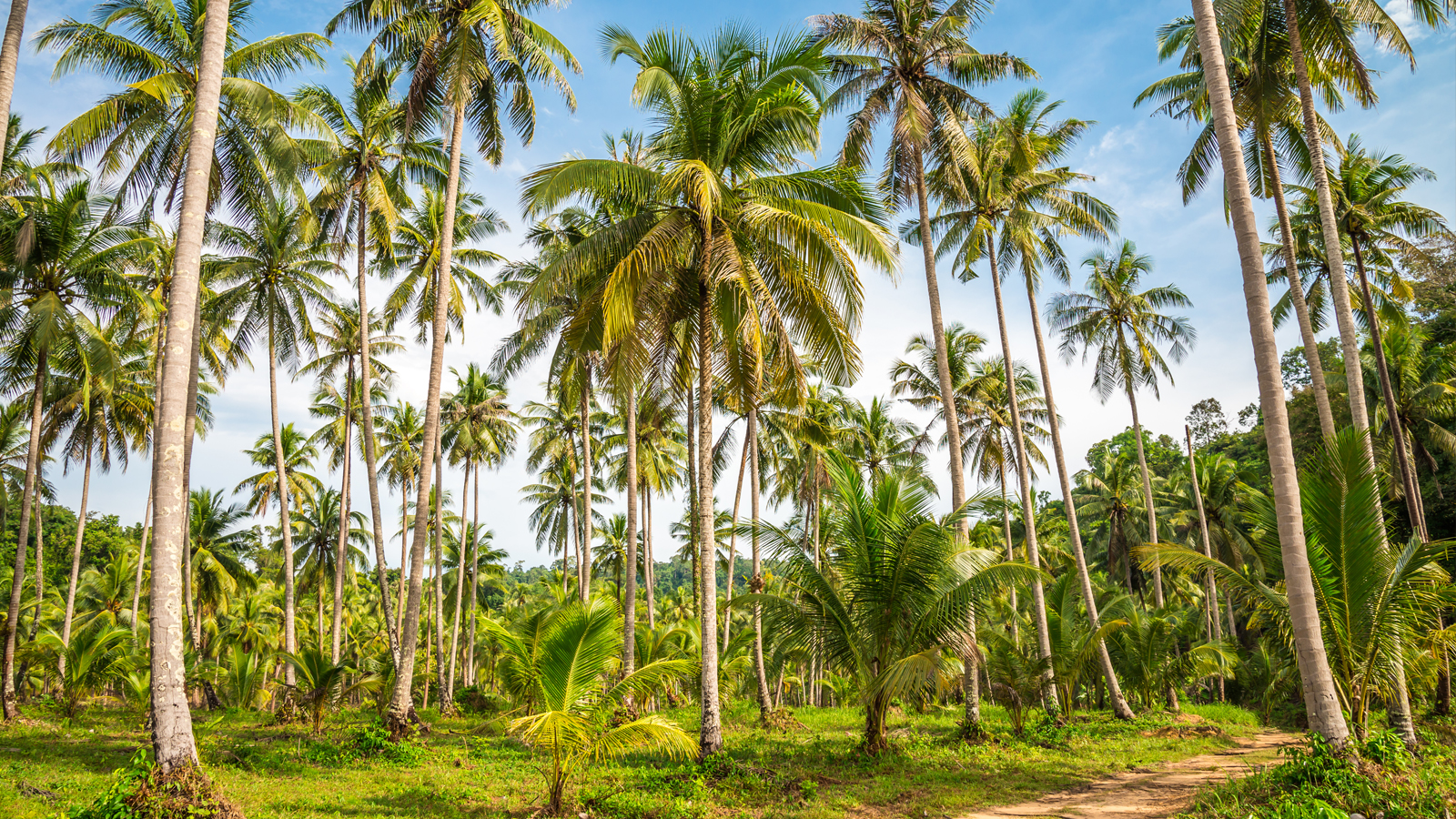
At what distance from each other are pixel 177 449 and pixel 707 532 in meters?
Result: 6.71

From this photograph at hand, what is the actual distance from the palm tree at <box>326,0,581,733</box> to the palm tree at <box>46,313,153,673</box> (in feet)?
31.4

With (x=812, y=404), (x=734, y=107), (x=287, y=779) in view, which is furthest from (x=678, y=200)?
(x=812, y=404)

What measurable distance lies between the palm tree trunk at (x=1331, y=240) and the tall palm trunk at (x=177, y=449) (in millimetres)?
16029

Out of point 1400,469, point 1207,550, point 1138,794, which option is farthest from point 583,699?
point 1207,550

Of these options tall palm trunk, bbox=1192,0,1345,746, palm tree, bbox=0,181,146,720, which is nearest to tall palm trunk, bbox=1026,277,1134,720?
tall palm trunk, bbox=1192,0,1345,746

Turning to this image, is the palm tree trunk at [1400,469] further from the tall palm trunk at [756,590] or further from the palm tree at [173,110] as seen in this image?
the palm tree at [173,110]

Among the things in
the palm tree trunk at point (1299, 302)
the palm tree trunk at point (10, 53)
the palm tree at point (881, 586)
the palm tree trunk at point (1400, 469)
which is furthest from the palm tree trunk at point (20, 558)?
the palm tree trunk at point (1299, 302)

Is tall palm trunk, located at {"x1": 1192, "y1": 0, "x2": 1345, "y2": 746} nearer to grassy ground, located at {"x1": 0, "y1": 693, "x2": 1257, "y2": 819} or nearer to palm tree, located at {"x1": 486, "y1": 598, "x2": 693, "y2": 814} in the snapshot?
grassy ground, located at {"x1": 0, "y1": 693, "x2": 1257, "y2": 819}

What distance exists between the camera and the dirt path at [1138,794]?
8977 mm

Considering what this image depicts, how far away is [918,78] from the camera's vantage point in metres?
16.2

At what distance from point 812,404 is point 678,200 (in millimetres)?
14277

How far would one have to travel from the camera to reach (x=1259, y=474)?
3497cm

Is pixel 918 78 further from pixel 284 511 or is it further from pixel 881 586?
pixel 284 511

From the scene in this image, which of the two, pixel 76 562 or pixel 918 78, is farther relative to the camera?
pixel 76 562
